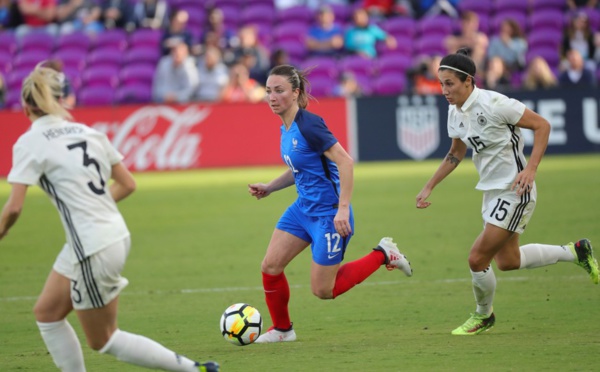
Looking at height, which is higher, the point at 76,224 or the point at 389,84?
the point at 76,224

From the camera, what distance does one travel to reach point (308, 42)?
24578 millimetres

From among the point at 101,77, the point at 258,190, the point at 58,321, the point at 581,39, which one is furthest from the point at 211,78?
the point at 58,321

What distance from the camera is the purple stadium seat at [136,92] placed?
23031 mm

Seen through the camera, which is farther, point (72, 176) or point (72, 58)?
point (72, 58)

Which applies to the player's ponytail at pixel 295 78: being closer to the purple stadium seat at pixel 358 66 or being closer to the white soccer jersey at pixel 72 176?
the white soccer jersey at pixel 72 176

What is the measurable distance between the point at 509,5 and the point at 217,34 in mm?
7452

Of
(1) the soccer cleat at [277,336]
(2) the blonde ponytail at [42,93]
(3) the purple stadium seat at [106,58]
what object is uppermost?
(2) the blonde ponytail at [42,93]

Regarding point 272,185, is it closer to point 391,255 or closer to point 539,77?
point 391,255

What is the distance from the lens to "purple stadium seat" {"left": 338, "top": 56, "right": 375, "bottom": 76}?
24.2 metres

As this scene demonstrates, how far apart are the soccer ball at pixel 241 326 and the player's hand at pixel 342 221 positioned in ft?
3.57

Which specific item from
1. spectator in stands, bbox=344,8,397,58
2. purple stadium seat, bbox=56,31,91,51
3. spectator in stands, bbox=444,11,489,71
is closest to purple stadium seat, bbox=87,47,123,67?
purple stadium seat, bbox=56,31,91,51

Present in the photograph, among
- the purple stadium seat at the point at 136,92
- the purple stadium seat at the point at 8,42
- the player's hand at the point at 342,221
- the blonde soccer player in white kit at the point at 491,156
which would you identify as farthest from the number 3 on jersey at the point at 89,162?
the purple stadium seat at the point at 8,42

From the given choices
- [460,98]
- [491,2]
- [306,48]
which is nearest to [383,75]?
[306,48]

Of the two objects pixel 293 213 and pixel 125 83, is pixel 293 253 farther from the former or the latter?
pixel 125 83
